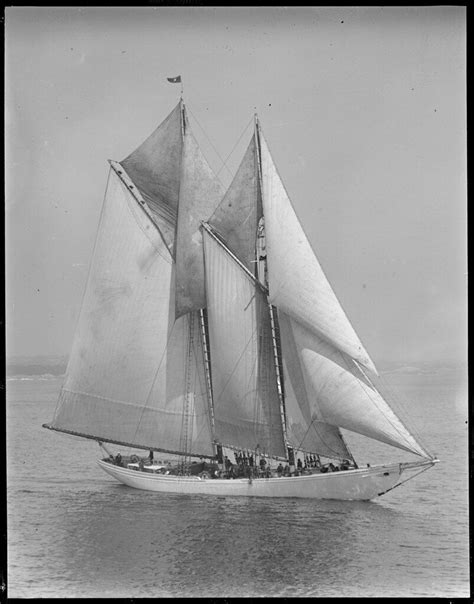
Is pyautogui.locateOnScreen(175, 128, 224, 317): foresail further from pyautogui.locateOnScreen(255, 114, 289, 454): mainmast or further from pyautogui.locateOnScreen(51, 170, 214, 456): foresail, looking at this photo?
pyautogui.locateOnScreen(255, 114, 289, 454): mainmast

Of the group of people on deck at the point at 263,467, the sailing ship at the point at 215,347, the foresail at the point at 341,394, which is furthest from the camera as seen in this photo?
the group of people on deck at the point at 263,467

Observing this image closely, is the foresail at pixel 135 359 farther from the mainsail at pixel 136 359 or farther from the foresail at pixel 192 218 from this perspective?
the foresail at pixel 192 218

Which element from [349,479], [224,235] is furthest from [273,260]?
[349,479]

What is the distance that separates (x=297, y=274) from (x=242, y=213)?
200 cm

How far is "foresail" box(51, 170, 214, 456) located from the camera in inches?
1104

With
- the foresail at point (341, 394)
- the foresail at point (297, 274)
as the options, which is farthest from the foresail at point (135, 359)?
the foresail at point (297, 274)

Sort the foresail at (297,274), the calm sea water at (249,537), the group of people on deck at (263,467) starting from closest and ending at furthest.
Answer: the calm sea water at (249,537) < the foresail at (297,274) < the group of people on deck at (263,467)

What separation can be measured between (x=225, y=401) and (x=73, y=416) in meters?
3.69

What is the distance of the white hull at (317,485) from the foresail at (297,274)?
2.62 m

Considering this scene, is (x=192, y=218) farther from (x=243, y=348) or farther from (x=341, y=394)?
(x=341, y=394)

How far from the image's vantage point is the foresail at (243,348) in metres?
27.4

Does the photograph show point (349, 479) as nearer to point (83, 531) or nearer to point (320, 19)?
point (83, 531)

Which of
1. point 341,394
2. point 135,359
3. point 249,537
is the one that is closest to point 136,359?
point 135,359

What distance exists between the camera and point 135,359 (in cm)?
2834
